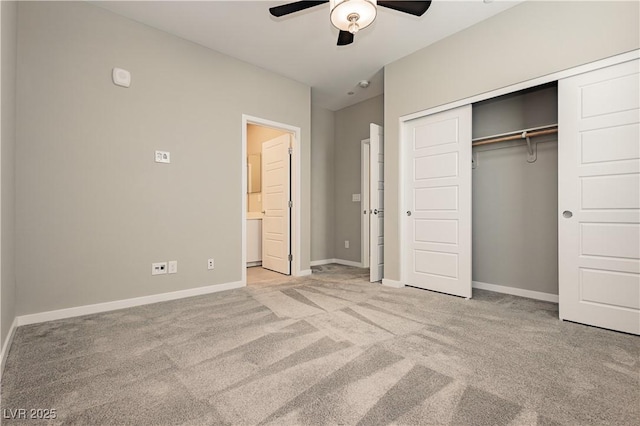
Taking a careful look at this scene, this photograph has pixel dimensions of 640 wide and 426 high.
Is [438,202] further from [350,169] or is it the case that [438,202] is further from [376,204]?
[350,169]

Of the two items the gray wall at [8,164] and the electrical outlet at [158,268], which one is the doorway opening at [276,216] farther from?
the gray wall at [8,164]

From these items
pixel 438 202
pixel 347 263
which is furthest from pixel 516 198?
pixel 347 263

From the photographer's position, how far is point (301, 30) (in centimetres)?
318

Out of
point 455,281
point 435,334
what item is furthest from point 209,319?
point 455,281

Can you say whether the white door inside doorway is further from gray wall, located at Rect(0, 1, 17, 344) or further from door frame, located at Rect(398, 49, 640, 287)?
gray wall, located at Rect(0, 1, 17, 344)

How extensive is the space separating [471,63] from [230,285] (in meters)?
3.78

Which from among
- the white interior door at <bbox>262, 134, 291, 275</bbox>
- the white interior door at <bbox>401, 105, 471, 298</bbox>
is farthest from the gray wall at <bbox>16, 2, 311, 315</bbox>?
the white interior door at <bbox>401, 105, 471, 298</bbox>

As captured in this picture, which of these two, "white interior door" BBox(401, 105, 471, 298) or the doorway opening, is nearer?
"white interior door" BBox(401, 105, 471, 298)

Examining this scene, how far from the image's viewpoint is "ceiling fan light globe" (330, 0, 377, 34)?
189 cm

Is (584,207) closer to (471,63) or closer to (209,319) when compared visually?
(471,63)

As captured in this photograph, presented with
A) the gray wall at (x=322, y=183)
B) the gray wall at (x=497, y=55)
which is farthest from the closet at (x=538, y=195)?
the gray wall at (x=322, y=183)

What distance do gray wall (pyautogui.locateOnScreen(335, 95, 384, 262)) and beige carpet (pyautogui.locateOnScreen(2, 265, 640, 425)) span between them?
2668 millimetres

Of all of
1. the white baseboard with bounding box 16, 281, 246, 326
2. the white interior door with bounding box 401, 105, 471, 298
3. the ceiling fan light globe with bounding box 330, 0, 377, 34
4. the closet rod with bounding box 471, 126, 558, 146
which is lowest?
the white baseboard with bounding box 16, 281, 246, 326

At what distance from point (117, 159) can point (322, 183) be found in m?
3.46
